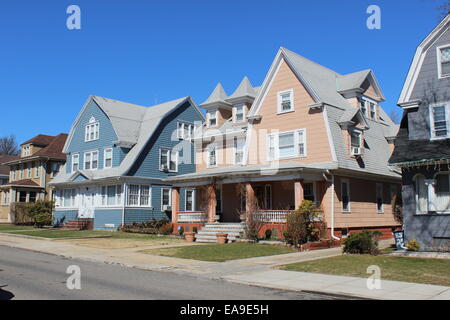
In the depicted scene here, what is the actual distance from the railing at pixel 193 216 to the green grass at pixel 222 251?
6.35m

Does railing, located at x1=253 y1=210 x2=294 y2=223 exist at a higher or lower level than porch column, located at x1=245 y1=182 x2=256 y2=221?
lower

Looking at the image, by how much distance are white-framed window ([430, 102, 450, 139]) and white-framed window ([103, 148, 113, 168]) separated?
24.9m

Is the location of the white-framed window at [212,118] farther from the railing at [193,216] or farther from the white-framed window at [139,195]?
the railing at [193,216]

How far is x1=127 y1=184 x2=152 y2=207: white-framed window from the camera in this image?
112 feet

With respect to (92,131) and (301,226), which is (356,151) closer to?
(301,226)

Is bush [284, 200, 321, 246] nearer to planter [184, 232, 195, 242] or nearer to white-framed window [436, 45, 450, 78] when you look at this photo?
planter [184, 232, 195, 242]

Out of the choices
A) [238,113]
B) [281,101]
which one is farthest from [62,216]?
[281,101]

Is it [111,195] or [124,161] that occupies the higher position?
[124,161]

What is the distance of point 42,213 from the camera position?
37344 millimetres

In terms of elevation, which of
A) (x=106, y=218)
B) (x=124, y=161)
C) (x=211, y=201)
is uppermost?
(x=124, y=161)

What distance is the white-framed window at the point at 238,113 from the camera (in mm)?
32094

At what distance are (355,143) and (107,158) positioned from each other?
20385mm

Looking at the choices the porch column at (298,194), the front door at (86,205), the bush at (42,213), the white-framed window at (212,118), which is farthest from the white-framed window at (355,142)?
the bush at (42,213)

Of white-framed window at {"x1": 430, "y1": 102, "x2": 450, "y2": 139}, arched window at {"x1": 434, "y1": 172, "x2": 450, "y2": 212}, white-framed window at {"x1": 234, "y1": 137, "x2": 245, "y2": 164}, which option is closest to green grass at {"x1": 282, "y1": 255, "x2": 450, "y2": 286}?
arched window at {"x1": 434, "y1": 172, "x2": 450, "y2": 212}
